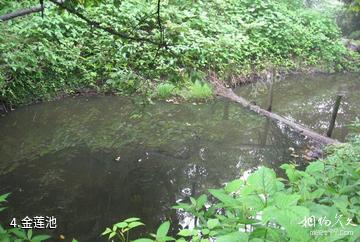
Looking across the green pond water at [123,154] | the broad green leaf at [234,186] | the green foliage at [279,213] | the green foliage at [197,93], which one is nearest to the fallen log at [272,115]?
the green pond water at [123,154]

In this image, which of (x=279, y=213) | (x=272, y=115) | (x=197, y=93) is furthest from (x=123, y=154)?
(x=279, y=213)

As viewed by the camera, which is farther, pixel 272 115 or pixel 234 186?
pixel 272 115

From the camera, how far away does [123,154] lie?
654cm

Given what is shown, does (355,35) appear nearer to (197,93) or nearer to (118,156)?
(197,93)

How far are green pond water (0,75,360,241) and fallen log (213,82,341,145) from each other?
A: 0.18 meters

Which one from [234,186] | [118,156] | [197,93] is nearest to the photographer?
[234,186]

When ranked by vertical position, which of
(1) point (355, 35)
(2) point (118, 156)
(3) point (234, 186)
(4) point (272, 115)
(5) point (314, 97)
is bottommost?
(2) point (118, 156)

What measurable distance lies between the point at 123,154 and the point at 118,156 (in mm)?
114

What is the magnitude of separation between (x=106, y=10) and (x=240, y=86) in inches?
184

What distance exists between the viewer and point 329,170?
A: 9.41 ft

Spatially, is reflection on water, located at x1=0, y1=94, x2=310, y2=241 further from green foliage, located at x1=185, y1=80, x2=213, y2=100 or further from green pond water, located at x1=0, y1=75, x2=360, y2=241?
green foliage, located at x1=185, y1=80, x2=213, y2=100

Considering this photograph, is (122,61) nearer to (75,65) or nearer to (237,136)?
(237,136)

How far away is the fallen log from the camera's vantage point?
724 centimetres

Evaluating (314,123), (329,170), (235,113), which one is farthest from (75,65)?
(329,170)
